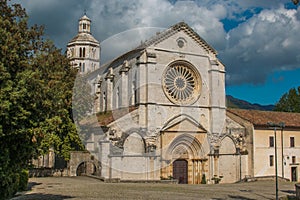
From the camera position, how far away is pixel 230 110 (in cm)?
4441

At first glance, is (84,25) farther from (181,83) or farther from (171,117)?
(171,117)

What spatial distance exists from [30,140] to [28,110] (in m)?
1.26

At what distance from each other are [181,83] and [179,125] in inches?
205

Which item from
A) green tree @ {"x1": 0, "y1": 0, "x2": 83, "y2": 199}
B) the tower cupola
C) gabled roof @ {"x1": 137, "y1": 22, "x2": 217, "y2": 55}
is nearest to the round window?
gabled roof @ {"x1": 137, "y1": 22, "x2": 217, "y2": 55}

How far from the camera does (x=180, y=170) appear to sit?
3869cm

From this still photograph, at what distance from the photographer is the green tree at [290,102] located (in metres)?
63.1

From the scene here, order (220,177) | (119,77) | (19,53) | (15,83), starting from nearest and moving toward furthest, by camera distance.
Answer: (15,83), (19,53), (220,177), (119,77)

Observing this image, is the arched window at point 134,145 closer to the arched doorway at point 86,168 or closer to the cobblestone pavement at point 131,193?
the cobblestone pavement at point 131,193

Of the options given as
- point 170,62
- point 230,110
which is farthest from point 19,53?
point 230,110

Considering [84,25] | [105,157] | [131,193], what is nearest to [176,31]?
[105,157]

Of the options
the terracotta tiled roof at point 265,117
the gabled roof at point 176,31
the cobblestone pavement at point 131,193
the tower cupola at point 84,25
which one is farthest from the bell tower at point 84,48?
the cobblestone pavement at point 131,193

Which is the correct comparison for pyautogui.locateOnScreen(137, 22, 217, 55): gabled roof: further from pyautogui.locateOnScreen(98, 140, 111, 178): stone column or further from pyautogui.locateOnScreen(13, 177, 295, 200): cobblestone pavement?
pyautogui.locateOnScreen(13, 177, 295, 200): cobblestone pavement

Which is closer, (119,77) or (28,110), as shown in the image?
(28,110)

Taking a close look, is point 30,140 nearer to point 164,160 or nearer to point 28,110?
point 28,110
